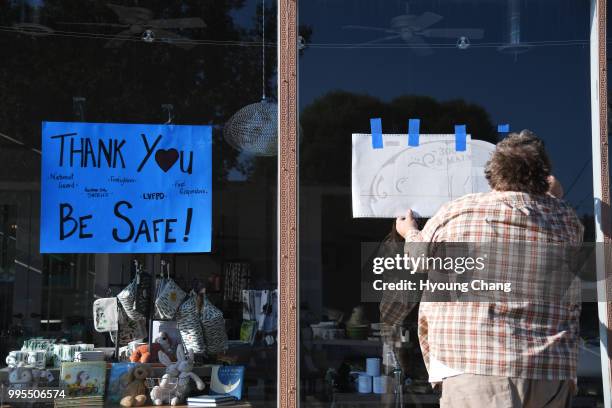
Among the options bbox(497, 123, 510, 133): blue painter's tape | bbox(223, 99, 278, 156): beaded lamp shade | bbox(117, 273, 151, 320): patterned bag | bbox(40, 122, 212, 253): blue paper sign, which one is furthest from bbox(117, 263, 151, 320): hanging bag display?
bbox(497, 123, 510, 133): blue painter's tape

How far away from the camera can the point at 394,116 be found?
4.97 m

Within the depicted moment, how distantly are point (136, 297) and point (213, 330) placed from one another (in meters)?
0.54

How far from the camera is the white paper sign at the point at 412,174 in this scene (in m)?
4.84

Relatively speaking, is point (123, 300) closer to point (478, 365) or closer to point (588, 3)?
point (478, 365)

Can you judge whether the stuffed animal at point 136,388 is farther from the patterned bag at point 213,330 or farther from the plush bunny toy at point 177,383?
the patterned bag at point 213,330

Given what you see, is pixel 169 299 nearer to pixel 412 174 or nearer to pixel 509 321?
pixel 412 174

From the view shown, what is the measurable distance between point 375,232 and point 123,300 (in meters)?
1.65

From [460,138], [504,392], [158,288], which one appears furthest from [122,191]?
[504,392]

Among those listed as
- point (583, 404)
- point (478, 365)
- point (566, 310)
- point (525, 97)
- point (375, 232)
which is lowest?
point (583, 404)

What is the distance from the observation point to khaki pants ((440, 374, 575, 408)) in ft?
8.62

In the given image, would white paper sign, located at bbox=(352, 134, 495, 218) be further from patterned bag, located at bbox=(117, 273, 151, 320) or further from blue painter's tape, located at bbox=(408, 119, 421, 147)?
patterned bag, located at bbox=(117, 273, 151, 320)

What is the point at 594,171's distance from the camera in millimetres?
4688

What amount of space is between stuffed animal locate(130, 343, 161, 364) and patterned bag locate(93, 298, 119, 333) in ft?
0.66

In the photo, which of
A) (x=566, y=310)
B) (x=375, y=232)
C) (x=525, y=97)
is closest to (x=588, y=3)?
(x=525, y=97)
